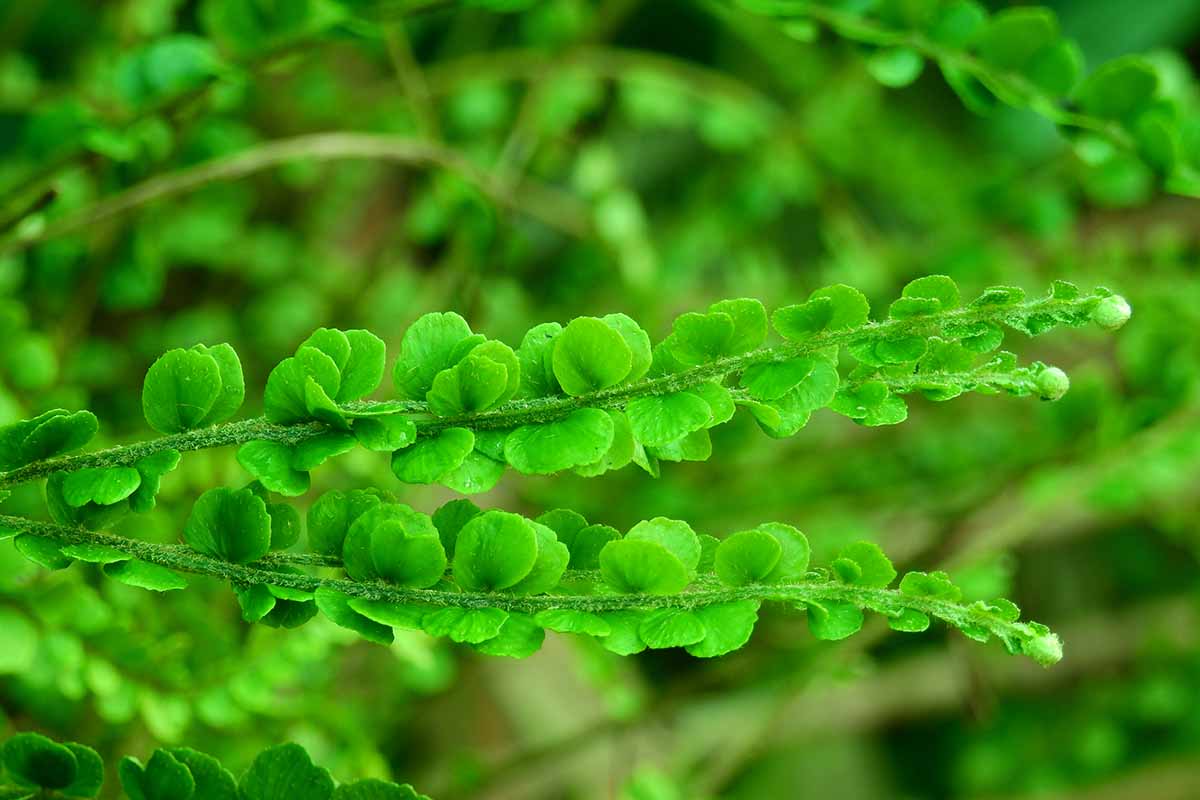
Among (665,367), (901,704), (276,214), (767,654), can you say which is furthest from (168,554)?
(901,704)

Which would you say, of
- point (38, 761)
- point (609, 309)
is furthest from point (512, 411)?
point (609, 309)

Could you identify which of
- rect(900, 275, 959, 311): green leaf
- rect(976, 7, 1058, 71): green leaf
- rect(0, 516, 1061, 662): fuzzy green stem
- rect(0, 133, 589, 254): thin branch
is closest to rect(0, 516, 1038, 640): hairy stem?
rect(0, 516, 1061, 662): fuzzy green stem

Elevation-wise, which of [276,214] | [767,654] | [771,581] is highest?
[771,581]

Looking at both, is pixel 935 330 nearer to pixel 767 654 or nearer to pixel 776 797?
pixel 767 654

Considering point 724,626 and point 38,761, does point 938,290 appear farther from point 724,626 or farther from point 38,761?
point 38,761

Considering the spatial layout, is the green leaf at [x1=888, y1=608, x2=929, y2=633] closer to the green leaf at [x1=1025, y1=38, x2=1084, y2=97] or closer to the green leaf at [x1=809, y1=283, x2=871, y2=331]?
the green leaf at [x1=809, y1=283, x2=871, y2=331]

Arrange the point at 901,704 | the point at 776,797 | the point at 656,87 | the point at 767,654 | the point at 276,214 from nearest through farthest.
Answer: the point at 767,654 < the point at 656,87 < the point at 276,214 < the point at 901,704 < the point at 776,797
